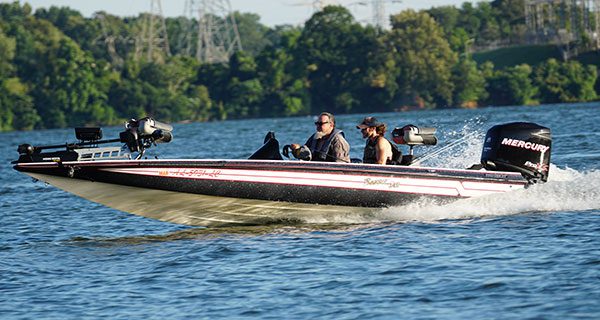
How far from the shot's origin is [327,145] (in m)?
15.9

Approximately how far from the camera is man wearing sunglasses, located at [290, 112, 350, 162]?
15883 millimetres

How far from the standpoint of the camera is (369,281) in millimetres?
12305

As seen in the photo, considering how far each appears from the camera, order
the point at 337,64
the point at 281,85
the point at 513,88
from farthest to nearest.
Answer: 1. the point at 337,64
2. the point at 281,85
3. the point at 513,88

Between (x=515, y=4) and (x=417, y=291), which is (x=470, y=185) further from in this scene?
(x=515, y=4)

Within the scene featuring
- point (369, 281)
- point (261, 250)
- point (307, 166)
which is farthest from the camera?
point (307, 166)

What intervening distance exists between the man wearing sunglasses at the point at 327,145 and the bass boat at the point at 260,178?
32 centimetres

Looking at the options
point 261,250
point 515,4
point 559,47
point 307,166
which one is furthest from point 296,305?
point 515,4

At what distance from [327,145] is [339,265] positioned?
3050mm

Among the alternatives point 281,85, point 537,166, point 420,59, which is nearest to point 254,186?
point 537,166

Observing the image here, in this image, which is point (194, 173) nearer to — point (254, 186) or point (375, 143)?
point (254, 186)

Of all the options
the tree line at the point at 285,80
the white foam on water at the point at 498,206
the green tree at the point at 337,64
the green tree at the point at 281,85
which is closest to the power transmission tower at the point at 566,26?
the tree line at the point at 285,80

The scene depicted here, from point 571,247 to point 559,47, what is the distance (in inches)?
4720

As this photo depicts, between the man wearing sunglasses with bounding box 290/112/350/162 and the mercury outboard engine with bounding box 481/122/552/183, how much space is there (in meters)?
2.20

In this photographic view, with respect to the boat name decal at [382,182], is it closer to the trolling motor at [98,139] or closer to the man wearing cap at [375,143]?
the man wearing cap at [375,143]
